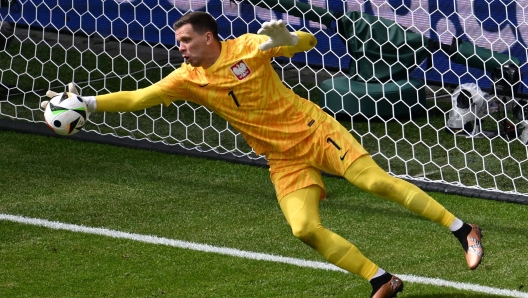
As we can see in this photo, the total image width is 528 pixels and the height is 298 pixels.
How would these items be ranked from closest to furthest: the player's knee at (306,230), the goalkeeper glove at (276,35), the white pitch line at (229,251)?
1. the goalkeeper glove at (276,35)
2. the player's knee at (306,230)
3. the white pitch line at (229,251)

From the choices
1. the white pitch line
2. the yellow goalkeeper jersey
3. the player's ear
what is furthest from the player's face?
the white pitch line

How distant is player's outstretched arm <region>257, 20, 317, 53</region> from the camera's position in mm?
5203

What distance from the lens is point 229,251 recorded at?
255 inches

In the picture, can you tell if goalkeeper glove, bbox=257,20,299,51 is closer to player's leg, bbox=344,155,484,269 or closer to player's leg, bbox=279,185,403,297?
player's leg, bbox=344,155,484,269

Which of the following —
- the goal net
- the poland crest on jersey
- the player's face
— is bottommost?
the goal net

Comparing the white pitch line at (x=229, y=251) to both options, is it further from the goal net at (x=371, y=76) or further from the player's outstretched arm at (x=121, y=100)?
the goal net at (x=371, y=76)

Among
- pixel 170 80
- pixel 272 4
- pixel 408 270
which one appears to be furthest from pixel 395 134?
pixel 170 80

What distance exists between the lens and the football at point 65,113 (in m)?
5.45

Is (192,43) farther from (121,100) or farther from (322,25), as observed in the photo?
(322,25)

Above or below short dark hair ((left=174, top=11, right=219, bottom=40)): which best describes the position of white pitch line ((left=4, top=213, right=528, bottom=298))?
below

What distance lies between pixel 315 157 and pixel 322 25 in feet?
12.9

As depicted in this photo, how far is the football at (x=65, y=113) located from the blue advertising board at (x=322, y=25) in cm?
401

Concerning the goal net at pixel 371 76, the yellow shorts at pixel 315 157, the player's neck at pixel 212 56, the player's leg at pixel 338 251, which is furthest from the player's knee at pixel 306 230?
the goal net at pixel 371 76

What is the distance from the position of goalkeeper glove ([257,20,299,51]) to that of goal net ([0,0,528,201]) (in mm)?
2852
